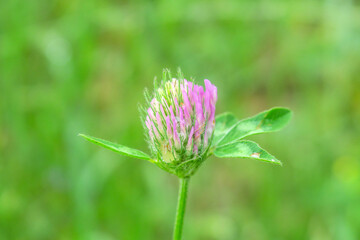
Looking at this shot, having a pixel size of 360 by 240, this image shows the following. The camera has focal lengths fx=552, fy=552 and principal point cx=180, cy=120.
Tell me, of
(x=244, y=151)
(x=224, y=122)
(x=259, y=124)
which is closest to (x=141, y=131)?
(x=224, y=122)

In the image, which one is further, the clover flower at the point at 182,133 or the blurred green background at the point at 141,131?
the blurred green background at the point at 141,131

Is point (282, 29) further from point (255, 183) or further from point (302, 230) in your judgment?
point (302, 230)

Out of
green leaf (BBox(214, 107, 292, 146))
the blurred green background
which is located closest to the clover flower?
green leaf (BBox(214, 107, 292, 146))

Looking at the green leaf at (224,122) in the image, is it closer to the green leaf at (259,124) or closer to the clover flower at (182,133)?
the green leaf at (259,124)

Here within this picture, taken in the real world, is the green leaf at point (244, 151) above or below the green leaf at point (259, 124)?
below

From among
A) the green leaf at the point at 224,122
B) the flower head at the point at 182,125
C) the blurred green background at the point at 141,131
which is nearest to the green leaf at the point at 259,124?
the green leaf at the point at 224,122

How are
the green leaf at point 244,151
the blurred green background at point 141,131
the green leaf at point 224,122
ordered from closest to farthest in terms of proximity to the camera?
the green leaf at point 244,151, the green leaf at point 224,122, the blurred green background at point 141,131

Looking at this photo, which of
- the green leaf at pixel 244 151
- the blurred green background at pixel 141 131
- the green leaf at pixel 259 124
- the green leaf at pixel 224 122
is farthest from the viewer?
the blurred green background at pixel 141 131
